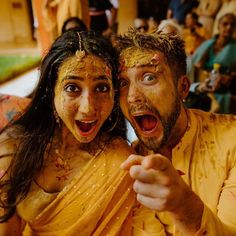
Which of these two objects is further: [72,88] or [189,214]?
[72,88]

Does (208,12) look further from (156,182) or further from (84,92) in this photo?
(156,182)

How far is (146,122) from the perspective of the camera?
1171mm

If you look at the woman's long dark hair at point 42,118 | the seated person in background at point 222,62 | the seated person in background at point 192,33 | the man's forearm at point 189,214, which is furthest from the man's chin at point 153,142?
the seated person in background at point 192,33

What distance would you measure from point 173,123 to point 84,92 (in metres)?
0.33

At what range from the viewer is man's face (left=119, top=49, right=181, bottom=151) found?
3.57 ft

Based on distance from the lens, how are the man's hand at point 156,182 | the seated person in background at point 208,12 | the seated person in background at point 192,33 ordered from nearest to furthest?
the man's hand at point 156,182 < the seated person in background at point 192,33 < the seated person in background at point 208,12

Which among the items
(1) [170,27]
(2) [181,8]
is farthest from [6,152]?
(2) [181,8]

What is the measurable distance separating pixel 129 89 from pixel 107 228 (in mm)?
440

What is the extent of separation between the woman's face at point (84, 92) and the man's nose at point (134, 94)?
6cm

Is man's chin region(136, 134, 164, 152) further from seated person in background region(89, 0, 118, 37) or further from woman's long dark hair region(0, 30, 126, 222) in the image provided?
seated person in background region(89, 0, 118, 37)

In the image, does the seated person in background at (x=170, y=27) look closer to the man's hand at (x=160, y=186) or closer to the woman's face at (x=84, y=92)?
Result: the woman's face at (x=84, y=92)

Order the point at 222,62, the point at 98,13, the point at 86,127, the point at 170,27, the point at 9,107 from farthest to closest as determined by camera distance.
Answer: the point at 98,13
the point at 222,62
the point at 170,27
the point at 9,107
the point at 86,127

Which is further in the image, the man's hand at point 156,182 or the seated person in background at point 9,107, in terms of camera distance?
the seated person in background at point 9,107

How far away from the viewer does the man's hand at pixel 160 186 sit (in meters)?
0.65
